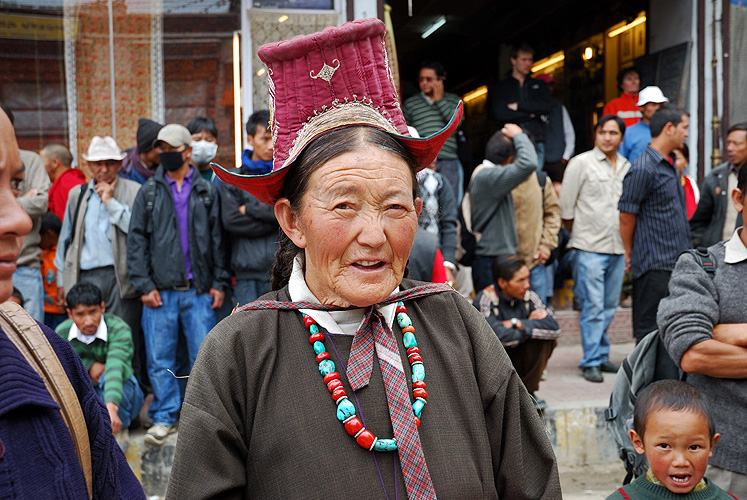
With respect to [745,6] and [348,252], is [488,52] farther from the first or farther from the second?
[348,252]

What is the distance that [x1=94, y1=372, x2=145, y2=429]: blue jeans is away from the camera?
479 cm

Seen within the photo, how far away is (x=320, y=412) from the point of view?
1690 mm

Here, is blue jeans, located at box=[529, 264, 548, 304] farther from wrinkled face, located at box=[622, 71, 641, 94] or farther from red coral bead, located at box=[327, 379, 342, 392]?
red coral bead, located at box=[327, 379, 342, 392]

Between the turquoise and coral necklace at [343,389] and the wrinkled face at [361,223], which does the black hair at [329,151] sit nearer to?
the wrinkled face at [361,223]

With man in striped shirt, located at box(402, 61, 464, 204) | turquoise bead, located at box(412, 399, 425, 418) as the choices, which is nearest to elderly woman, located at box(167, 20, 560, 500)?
turquoise bead, located at box(412, 399, 425, 418)

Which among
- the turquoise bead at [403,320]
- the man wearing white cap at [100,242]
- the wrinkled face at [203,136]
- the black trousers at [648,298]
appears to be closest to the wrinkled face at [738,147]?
the black trousers at [648,298]

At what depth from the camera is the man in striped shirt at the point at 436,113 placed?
24.2 feet

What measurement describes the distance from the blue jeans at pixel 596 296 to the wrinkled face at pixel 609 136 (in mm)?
1010

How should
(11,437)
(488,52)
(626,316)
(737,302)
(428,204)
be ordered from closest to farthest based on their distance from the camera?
(11,437), (737,302), (428,204), (626,316), (488,52)

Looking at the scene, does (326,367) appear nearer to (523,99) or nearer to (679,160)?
(523,99)

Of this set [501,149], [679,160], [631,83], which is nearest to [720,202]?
[501,149]

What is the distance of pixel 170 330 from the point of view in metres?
5.19

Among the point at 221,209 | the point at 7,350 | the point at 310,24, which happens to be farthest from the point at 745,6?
the point at 7,350

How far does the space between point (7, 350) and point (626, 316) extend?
23.8ft
